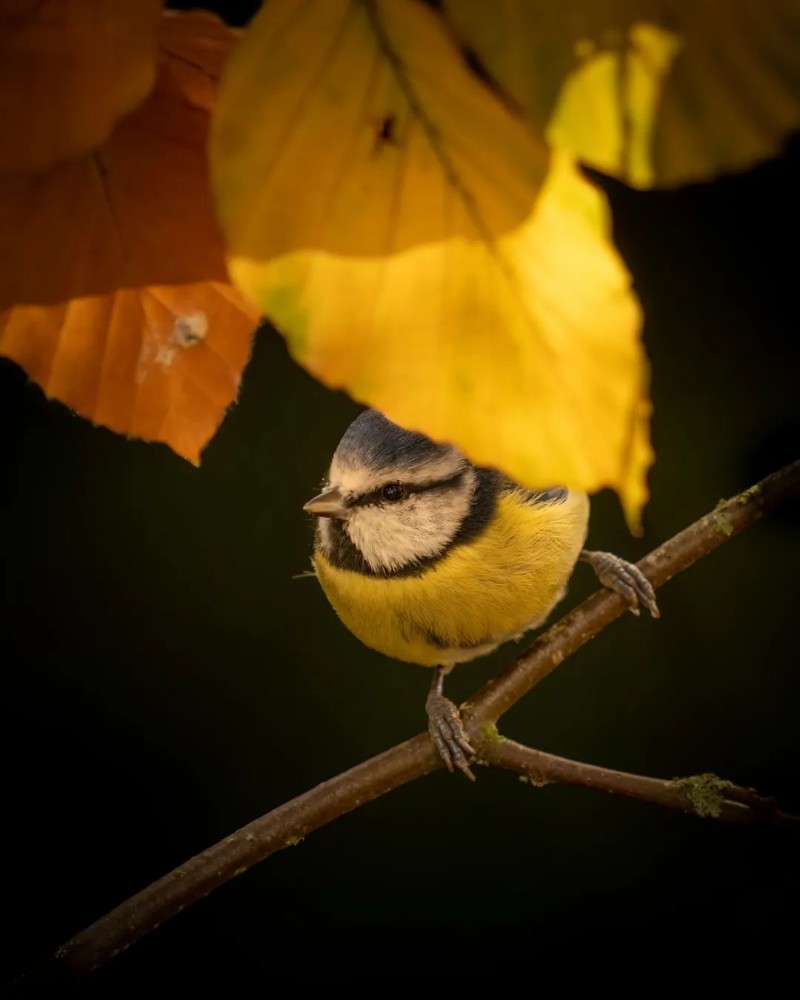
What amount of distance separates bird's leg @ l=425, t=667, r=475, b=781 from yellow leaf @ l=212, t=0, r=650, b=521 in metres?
0.26

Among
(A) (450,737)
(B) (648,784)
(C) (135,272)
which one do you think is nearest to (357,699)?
(A) (450,737)

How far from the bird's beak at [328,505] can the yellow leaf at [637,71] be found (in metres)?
0.29

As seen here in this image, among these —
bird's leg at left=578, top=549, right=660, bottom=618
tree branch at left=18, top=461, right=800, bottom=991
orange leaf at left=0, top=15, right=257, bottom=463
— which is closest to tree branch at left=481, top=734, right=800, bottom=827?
tree branch at left=18, top=461, right=800, bottom=991

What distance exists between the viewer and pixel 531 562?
0.58 m

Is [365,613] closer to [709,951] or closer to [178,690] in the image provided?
[178,690]

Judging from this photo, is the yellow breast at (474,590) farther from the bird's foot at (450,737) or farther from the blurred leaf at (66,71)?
the blurred leaf at (66,71)

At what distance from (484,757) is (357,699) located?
0.10 m

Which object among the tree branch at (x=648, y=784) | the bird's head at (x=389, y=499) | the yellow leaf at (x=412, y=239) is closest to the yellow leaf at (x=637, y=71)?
the yellow leaf at (x=412, y=239)

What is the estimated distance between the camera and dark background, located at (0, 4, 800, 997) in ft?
1.75

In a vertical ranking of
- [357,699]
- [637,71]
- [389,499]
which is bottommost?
[357,699]

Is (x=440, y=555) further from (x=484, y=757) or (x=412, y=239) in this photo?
(x=412, y=239)

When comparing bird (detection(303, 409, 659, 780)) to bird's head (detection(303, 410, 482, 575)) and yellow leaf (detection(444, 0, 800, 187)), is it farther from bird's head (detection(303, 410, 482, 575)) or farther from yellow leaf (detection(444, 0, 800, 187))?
yellow leaf (detection(444, 0, 800, 187))

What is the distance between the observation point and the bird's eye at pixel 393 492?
23.6 inches

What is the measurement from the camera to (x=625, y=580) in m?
0.56
